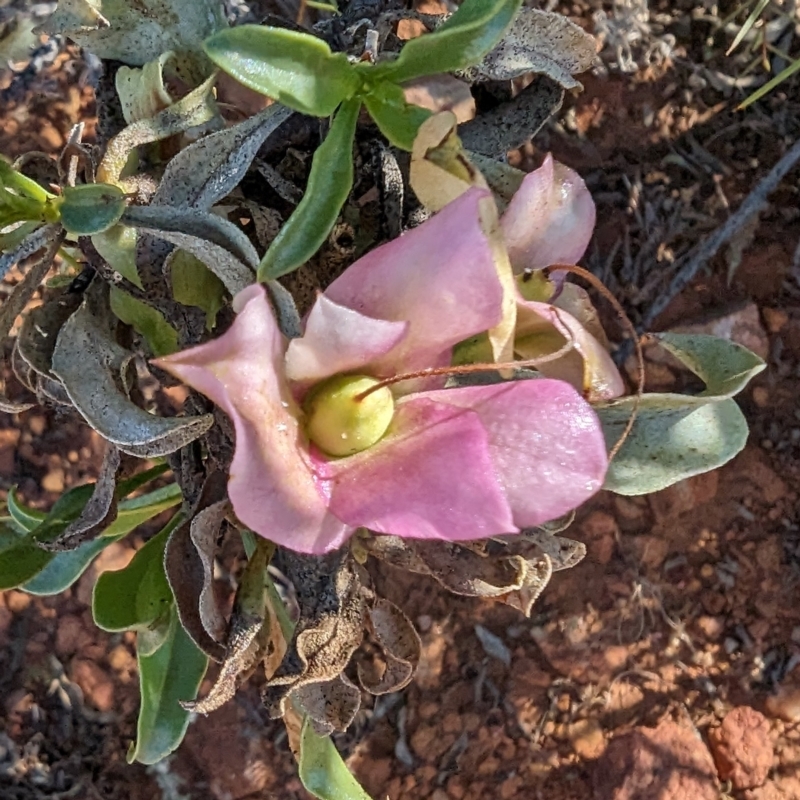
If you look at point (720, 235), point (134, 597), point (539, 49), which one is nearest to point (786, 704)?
point (720, 235)

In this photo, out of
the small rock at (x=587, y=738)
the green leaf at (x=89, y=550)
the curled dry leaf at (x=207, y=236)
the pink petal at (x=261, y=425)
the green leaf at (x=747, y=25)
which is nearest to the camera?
the pink petal at (x=261, y=425)

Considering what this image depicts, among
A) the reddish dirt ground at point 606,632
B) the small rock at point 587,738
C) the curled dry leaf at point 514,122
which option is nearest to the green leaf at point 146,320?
the curled dry leaf at point 514,122

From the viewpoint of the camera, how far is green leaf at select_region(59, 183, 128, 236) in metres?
0.67

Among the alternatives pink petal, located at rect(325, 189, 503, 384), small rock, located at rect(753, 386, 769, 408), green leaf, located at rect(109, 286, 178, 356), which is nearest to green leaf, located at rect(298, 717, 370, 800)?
green leaf, located at rect(109, 286, 178, 356)

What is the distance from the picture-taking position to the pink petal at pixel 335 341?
22.5 inches

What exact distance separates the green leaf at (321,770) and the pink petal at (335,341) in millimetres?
543

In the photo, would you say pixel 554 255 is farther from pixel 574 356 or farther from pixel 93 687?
pixel 93 687

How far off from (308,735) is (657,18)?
1.27m

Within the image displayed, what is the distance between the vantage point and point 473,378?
80 cm

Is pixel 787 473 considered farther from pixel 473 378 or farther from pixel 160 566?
pixel 160 566

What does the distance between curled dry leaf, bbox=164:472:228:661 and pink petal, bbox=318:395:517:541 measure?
202 mm

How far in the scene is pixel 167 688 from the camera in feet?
3.43

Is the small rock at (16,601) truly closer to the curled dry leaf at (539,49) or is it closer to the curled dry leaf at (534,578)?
the curled dry leaf at (534,578)

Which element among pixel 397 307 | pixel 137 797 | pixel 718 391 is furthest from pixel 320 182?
pixel 137 797
